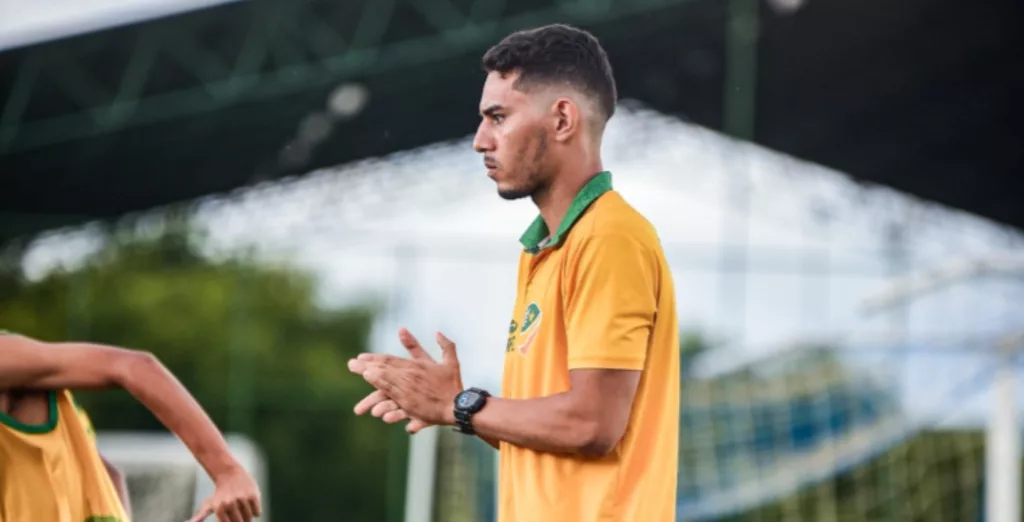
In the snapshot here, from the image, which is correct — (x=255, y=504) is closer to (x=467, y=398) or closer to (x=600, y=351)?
(x=467, y=398)

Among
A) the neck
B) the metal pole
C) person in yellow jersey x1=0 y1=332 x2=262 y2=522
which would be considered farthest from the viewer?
the metal pole

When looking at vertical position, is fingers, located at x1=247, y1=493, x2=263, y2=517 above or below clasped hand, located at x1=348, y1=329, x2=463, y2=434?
below

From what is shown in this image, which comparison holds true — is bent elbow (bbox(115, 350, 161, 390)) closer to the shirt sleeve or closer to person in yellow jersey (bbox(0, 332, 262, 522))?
person in yellow jersey (bbox(0, 332, 262, 522))

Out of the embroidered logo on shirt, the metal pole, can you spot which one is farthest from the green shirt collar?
the metal pole

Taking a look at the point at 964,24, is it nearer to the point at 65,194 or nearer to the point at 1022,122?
the point at 1022,122

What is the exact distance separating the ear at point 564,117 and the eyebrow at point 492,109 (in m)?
0.09

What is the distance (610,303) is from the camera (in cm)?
233

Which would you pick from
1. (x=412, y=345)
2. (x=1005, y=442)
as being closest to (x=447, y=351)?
(x=412, y=345)

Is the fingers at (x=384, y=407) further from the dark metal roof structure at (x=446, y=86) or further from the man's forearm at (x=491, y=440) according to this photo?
the dark metal roof structure at (x=446, y=86)

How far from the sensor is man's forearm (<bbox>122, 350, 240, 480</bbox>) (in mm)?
2717

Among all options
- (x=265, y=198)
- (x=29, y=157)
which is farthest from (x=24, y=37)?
(x=265, y=198)

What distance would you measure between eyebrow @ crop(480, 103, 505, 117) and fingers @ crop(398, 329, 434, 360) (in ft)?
1.27

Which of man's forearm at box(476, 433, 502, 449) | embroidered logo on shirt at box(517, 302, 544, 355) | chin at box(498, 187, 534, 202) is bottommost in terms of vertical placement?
man's forearm at box(476, 433, 502, 449)

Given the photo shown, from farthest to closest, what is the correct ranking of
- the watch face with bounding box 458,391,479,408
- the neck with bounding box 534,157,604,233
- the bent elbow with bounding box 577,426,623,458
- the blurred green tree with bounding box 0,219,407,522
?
the blurred green tree with bounding box 0,219,407,522 < the neck with bounding box 534,157,604,233 < the watch face with bounding box 458,391,479,408 < the bent elbow with bounding box 577,426,623,458
